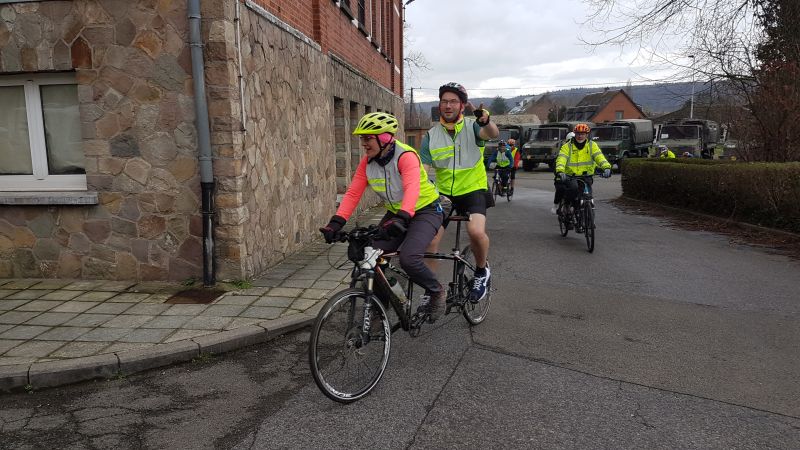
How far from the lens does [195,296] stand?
19.3 feet

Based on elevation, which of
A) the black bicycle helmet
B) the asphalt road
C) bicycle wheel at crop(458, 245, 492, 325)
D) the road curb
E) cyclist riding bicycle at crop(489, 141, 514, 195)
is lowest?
the asphalt road

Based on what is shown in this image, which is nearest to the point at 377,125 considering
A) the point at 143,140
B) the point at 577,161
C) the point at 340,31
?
the point at 143,140

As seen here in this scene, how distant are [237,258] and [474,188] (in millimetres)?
2772

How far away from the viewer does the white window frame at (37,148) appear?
6.49 meters

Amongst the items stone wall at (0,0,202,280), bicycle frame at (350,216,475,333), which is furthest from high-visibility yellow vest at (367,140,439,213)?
stone wall at (0,0,202,280)

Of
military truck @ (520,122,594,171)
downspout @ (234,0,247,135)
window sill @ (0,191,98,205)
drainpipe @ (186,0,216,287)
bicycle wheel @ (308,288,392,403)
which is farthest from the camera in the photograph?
military truck @ (520,122,594,171)

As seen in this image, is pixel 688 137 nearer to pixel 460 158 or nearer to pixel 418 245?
pixel 460 158

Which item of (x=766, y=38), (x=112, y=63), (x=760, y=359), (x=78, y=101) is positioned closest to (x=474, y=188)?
(x=760, y=359)

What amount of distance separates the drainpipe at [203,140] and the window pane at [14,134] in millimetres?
2216

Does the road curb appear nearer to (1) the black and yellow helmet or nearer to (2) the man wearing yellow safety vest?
(2) the man wearing yellow safety vest

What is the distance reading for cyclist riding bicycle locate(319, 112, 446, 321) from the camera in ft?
12.8

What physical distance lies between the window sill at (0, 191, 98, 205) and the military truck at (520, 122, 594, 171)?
29601 millimetres

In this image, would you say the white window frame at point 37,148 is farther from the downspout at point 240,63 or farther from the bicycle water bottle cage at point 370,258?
the bicycle water bottle cage at point 370,258

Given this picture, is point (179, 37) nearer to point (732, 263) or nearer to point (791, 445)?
point (791, 445)
